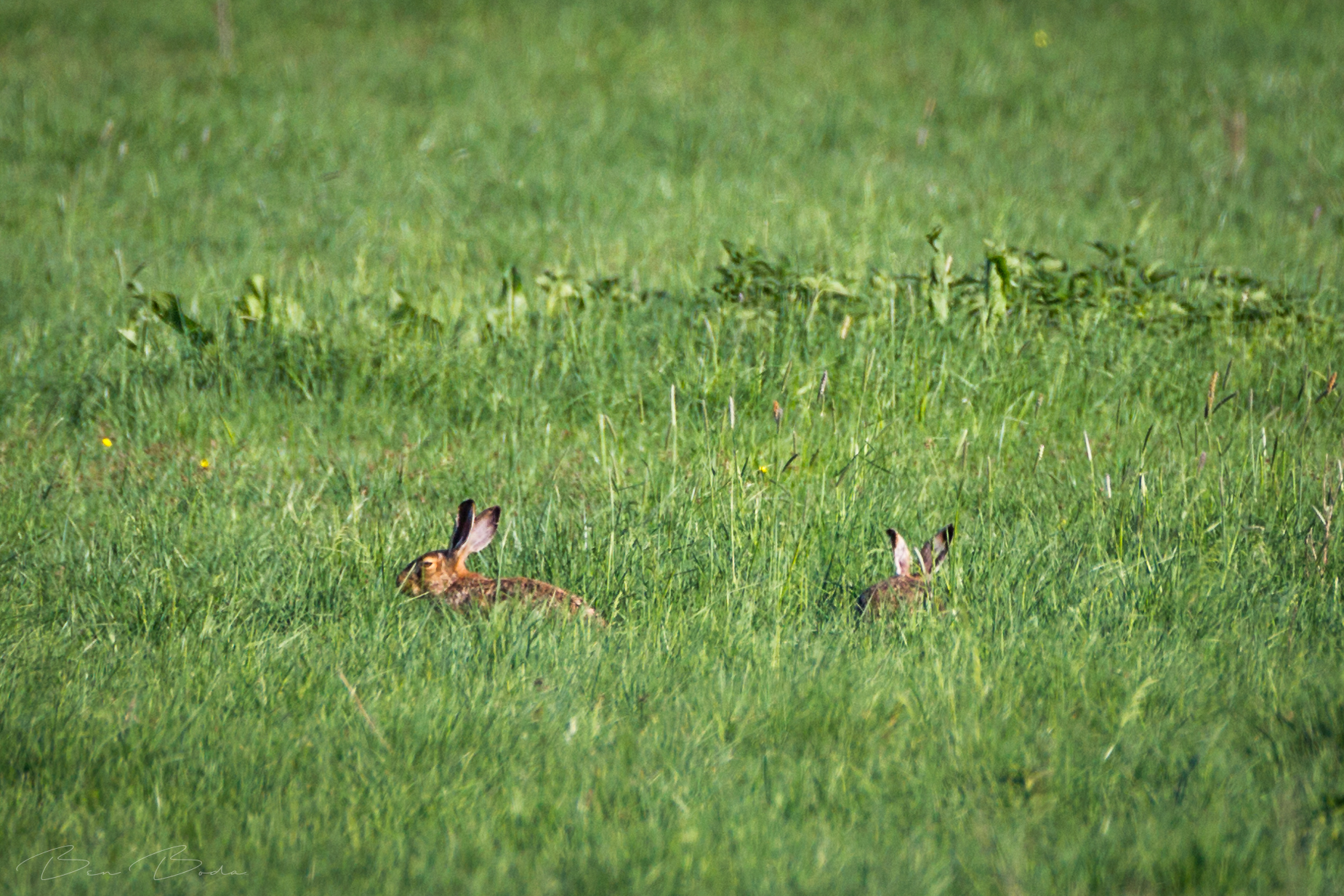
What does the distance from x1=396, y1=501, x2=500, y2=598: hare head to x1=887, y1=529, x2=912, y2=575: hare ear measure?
4.51ft

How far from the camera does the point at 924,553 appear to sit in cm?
382

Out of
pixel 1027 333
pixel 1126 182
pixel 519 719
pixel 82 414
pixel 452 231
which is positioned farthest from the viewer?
pixel 1126 182

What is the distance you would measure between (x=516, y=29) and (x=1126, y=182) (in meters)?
8.23

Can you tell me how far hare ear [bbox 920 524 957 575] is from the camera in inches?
145

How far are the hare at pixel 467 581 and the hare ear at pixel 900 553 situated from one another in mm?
1028

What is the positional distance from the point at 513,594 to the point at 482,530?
433mm

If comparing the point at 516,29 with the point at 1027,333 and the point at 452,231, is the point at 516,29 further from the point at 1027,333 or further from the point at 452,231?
the point at 1027,333

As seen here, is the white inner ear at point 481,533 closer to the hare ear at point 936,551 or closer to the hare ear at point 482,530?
the hare ear at point 482,530

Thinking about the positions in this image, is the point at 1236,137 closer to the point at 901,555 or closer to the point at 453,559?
the point at 901,555

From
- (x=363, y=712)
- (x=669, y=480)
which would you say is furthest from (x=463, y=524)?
(x=363, y=712)

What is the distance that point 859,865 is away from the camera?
7.10 ft

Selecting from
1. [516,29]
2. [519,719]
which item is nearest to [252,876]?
[519,719]

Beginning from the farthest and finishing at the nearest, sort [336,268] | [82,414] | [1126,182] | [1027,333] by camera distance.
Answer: [1126,182] → [336,268] → [1027,333] → [82,414]

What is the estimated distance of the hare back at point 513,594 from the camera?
343 cm
